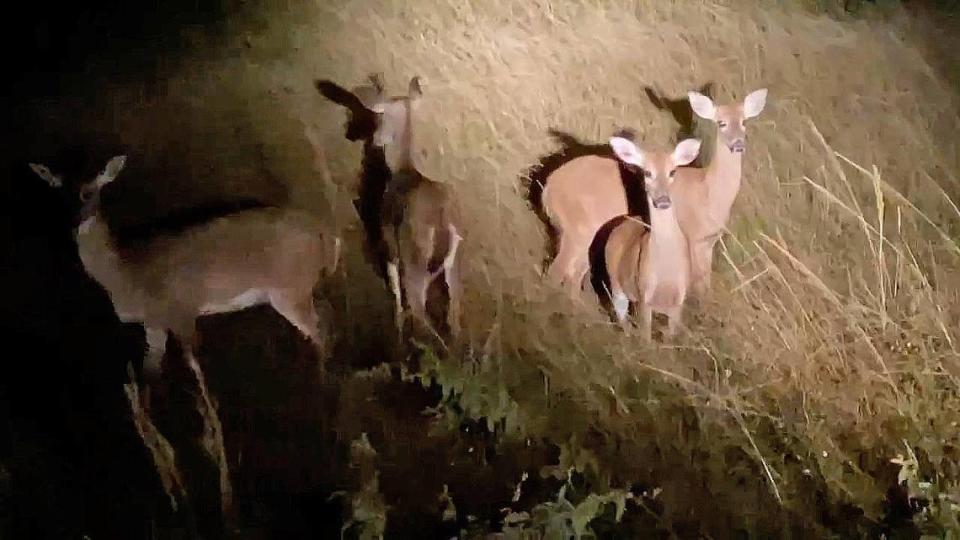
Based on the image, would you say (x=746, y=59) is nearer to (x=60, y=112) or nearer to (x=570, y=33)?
(x=570, y=33)

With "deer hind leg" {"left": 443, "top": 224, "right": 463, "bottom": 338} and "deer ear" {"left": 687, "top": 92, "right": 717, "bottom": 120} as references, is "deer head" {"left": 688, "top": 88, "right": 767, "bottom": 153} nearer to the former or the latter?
"deer ear" {"left": 687, "top": 92, "right": 717, "bottom": 120}

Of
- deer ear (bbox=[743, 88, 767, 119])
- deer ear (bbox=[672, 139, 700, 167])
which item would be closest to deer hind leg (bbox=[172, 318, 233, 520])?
deer ear (bbox=[672, 139, 700, 167])

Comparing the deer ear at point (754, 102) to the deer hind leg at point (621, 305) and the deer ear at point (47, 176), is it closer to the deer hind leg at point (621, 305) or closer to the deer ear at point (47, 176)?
the deer hind leg at point (621, 305)

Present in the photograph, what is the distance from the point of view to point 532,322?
1.75 meters

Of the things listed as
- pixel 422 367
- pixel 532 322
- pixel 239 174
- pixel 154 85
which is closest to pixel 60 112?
pixel 154 85

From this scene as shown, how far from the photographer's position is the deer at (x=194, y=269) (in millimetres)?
1552

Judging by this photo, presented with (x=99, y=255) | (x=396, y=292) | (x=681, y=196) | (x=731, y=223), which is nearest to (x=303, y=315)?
(x=396, y=292)

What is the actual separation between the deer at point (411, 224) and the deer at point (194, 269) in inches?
5.5

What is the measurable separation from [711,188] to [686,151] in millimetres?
83

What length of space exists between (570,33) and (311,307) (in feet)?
2.44

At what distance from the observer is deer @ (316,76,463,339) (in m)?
1.70

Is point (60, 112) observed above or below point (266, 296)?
above

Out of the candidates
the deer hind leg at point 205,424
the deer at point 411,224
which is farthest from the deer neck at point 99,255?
the deer at point 411,224

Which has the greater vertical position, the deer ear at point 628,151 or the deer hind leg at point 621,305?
the deer ear at point 628,151
